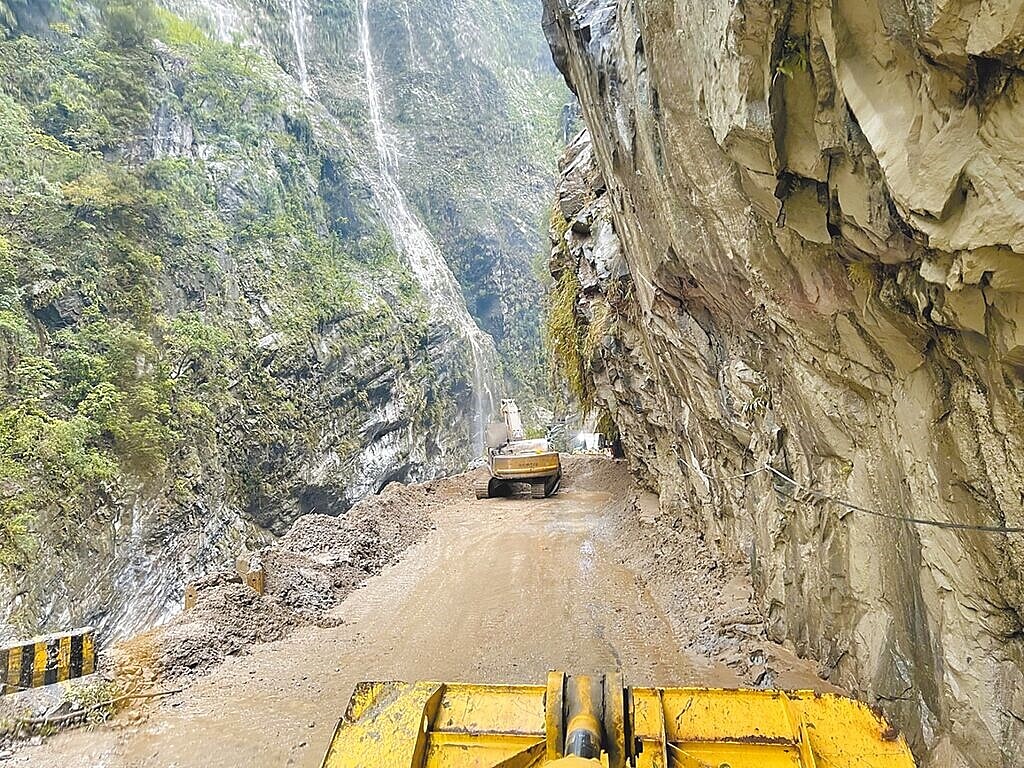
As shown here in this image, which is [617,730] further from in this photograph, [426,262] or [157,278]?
[426,262]

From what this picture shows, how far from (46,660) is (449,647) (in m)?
3.75

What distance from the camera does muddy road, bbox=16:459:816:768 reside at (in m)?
5.06

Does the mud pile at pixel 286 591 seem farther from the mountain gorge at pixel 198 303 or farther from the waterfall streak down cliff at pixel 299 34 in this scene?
the waterfall streak down cliff at pixel 299 34

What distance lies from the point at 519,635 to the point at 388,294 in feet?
100

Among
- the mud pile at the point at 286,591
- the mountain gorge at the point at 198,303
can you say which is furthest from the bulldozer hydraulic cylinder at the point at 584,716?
the mountain gorge at the point at 198,303

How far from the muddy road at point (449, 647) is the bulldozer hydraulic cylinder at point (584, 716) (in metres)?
2.89

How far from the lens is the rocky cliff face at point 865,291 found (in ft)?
7.72

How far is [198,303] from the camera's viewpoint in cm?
2436

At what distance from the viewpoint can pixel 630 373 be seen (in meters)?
12.7

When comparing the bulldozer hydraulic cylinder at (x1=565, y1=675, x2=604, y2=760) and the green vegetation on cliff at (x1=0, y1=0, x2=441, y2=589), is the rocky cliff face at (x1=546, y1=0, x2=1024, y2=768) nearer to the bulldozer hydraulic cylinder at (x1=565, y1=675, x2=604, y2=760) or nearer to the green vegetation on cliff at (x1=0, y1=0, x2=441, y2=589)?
the bulldozer hydraulic cylinder at (x1=565, y1=675, x2=604, y2=760)

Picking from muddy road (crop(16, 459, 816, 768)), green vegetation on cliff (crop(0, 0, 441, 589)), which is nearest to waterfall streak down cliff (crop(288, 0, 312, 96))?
green vegetation on cliff (crop(0, 0, 441, 589))

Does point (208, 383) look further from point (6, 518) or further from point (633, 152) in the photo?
point (633, 152)

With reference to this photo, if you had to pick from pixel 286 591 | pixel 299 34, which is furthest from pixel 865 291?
pixel 299 34

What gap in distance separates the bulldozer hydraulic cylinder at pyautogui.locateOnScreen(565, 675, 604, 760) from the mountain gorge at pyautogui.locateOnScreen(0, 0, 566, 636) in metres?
15.2
